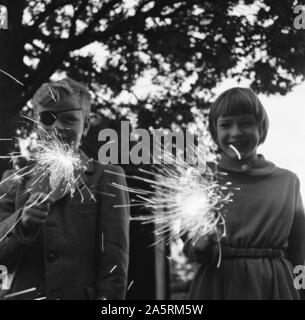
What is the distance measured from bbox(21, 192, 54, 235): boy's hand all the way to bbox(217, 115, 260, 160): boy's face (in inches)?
24.6

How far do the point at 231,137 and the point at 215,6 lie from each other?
1638 mm

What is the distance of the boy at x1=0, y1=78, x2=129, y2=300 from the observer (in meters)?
1.87

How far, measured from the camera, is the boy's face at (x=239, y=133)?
1971 mm

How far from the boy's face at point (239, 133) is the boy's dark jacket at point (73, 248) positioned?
0.39 meters

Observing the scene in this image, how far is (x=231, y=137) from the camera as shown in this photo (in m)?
1.97

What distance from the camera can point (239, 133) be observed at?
1.96 metres

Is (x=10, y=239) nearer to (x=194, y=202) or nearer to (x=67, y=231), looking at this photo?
(x=67, y=231)

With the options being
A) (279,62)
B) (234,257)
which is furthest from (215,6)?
(234,257)

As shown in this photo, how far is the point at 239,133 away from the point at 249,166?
125 millimetres

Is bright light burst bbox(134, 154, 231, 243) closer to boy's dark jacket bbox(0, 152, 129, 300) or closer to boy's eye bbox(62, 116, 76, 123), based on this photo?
boy's dark jacket bbox(0, 152, 129, 300)

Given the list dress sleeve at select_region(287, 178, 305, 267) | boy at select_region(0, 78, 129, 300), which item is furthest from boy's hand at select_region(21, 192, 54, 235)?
dress sleeve at select_region(287, 178, 305, 267)

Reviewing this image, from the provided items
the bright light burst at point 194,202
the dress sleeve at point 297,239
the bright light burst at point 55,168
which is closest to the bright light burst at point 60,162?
the bright light burst at point 55,168

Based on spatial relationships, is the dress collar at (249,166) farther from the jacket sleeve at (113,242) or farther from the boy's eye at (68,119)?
the boy's eye at (68,119)
